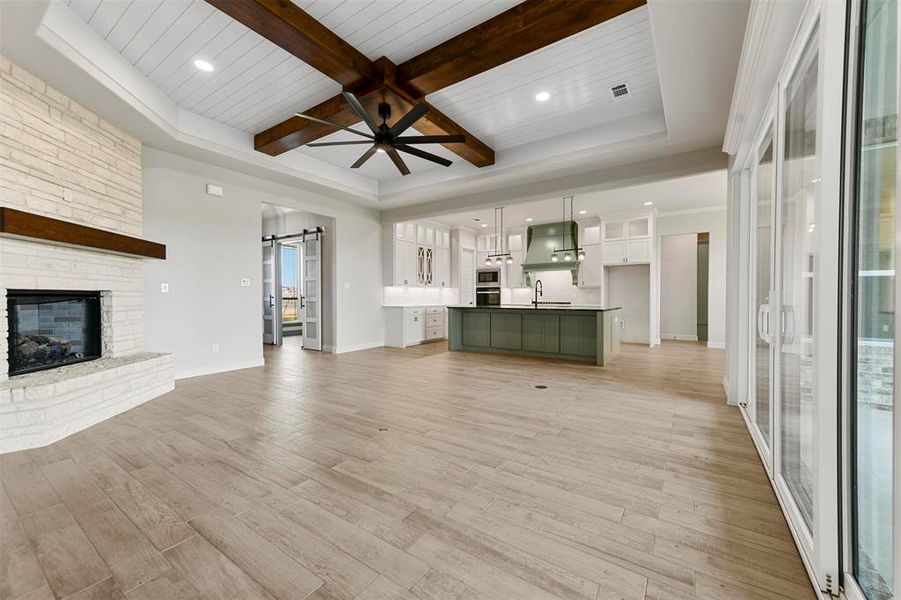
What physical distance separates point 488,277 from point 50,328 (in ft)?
27.6

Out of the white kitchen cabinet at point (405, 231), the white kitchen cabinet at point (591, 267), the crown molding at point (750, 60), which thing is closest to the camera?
the crown molding at point (750, 60)

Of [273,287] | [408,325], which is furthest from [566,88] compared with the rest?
[273,287]

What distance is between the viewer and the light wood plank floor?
1.41 metres

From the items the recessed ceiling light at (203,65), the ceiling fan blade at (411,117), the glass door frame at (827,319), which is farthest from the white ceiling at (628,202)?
the glass door frame at (827,319)

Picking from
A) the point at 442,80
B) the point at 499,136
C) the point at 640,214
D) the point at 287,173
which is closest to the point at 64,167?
the point at 287,173

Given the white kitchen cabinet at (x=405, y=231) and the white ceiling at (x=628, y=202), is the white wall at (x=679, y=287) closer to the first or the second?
the white ceiling at (x=628, y=202)

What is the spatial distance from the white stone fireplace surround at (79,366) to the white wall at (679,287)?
9745 millimetres

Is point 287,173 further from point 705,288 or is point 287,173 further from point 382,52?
point 705,288

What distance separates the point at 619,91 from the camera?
3.77 m

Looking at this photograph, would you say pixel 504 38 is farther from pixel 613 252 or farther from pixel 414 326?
pixel 613 252

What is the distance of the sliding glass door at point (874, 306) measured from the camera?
104 centimetres

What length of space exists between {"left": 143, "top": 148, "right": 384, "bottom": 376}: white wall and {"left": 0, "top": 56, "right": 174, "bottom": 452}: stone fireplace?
0.36 metres

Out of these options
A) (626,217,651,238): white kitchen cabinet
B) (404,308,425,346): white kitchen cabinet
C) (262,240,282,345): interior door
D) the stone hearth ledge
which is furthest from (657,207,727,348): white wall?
the stone hearth ledge

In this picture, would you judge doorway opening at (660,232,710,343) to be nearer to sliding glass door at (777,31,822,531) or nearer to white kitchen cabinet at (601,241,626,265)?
white kitchen cabinet at (601,241,626,265)
